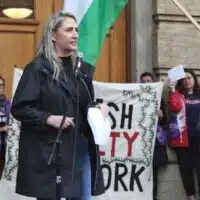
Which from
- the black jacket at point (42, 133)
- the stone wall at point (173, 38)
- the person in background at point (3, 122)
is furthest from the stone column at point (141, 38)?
the black jacket at point (42, 133)

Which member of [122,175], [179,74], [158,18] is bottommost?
[122,175]

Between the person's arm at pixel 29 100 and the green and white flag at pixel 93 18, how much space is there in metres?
2.16

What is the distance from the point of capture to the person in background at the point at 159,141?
23.6ft

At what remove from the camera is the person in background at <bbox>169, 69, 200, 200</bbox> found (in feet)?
23.2

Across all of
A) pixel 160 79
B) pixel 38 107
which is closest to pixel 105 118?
pixel 38 107

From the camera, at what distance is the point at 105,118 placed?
12.8ft

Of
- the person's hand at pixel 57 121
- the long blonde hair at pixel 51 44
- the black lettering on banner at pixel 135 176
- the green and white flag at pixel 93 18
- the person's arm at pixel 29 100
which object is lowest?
the black lettering on banner at pixel 135 176

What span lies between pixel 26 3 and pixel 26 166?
434 centimetres

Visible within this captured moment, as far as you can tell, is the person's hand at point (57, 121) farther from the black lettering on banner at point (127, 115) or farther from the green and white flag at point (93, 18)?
the black lettering on banner at point (127, 115)

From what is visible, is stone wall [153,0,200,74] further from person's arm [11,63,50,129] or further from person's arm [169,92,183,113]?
person's arm [11,63,50,129]

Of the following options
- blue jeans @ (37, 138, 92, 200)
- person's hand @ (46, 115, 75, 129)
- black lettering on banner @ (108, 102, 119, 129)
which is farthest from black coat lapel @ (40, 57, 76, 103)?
black lettering on banner @ (108, 102, 119, 129)

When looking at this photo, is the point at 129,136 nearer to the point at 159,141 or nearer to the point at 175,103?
the point at 159,141

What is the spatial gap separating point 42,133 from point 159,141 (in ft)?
11.5

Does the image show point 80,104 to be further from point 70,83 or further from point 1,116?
point 1,116
